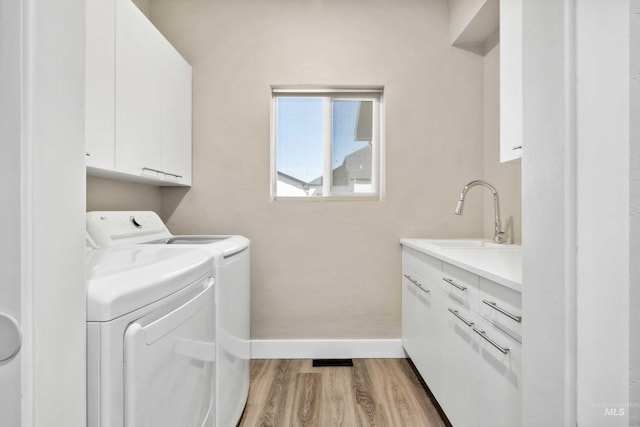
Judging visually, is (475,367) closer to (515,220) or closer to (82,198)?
(515,220)

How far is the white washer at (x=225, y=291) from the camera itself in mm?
1423

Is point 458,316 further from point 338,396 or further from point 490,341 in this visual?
point 338,396

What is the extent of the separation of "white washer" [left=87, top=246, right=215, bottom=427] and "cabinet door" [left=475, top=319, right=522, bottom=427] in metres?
0.97

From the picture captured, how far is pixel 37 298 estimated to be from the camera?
51cm

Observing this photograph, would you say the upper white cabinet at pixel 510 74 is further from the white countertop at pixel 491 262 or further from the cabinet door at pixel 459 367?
the cabinet door at pixel 459 367

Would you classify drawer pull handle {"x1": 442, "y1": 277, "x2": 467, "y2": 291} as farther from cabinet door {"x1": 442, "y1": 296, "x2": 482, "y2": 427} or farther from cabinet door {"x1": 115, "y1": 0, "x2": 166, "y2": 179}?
cabinet door {"x1": 115, "y1": 0, "x2": 166, "y2": 179}

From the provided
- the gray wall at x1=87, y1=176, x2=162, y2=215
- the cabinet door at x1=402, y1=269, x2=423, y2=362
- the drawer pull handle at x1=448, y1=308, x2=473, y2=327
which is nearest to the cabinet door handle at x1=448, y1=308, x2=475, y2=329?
the drawer pull handle at x1=448, y1=308, x2=473, y2=327

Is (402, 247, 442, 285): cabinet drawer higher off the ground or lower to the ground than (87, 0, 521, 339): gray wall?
lower

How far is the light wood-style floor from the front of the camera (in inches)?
69.8

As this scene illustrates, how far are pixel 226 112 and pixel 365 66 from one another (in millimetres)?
1054

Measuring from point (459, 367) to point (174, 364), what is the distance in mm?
1148

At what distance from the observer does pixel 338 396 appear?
6.54 ft

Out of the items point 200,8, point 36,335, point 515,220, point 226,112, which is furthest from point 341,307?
point 200,8

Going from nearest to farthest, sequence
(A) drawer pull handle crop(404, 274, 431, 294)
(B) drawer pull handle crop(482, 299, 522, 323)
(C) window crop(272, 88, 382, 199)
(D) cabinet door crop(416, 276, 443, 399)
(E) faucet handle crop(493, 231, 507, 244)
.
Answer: (B) drawer pull handle crop(482, 299, 522, 323) → (D) cabinet door crop(416, 276, 443, 399) → (A) drawer pull handle crop(404, 274, 431, 294) → (E) faucet handle crop(493, 231, 507, 244) → (C) window crop(272, 88, 382, 199)
